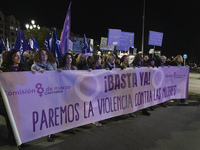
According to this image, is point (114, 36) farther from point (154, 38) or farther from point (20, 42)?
point (20, 42)

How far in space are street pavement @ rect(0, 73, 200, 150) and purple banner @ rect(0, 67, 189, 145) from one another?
0.29m

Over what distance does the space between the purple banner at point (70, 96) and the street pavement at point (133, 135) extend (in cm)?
29

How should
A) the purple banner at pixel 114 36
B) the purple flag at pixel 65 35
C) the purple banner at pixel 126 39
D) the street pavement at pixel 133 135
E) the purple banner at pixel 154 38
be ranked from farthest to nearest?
the purple banner at pixel 126 39, the purple banner at pixel 114 36, the purple banner at pixel 154 38, the purple flag at pixel 65 35, the street pavement at pixel 133 135

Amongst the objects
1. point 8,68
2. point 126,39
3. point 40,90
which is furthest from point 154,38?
point 8,68

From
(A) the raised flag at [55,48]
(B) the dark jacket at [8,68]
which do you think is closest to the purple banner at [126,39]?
(A) the raised flag at [55,48]

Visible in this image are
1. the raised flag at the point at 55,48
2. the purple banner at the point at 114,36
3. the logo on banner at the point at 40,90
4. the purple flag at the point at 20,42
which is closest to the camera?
the logo on banner at the point at 40,90

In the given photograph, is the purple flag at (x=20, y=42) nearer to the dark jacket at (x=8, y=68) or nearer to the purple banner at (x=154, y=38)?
the dark jacket at (x=8, y=68)

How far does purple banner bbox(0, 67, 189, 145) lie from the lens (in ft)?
9.37

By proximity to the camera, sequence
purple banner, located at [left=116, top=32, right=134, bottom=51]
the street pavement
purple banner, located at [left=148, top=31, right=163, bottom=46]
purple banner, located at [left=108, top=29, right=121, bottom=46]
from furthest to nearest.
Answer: purple banner, located at [left=116, top=32, right=134, bottom=51] → purple banner, located at [left=108, top=29, right=121, bottom=46] → purple banner, located at [left=148, top=31, right=163, bottom=46] → the street pavement

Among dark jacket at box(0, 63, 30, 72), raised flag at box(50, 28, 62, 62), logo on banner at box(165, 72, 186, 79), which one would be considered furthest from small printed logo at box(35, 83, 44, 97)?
logo on banner at box(165, 72, 186, 79)

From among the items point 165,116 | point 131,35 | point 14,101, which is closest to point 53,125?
point 14,101

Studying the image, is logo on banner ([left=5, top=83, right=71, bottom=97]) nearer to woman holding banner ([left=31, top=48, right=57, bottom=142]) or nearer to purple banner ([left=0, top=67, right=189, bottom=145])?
purple banner ([left=0, top=67, right=189, bottom=145])

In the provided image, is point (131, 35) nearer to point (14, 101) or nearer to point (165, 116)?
point (165, 116)

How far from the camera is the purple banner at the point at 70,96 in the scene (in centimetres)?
286
